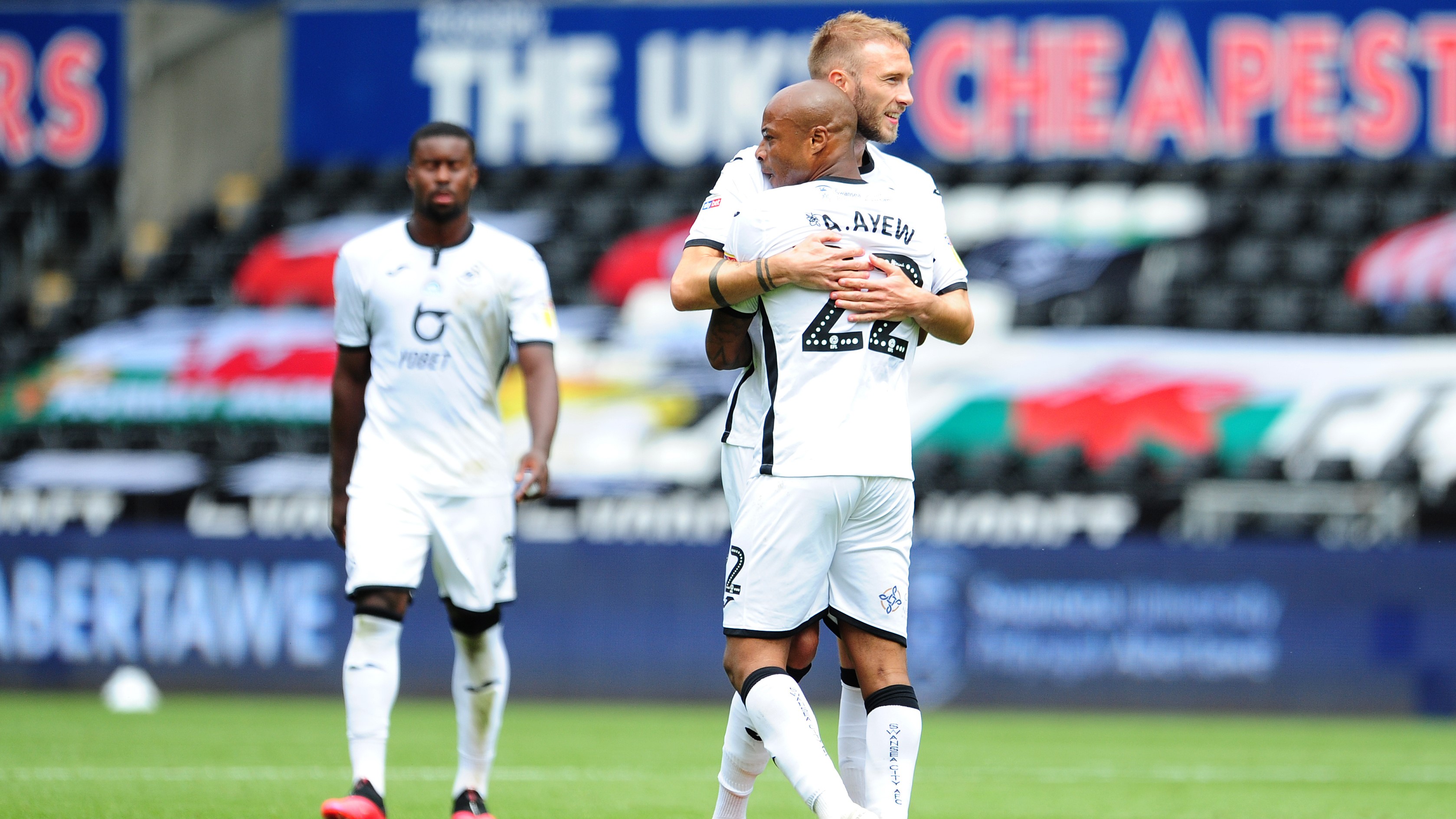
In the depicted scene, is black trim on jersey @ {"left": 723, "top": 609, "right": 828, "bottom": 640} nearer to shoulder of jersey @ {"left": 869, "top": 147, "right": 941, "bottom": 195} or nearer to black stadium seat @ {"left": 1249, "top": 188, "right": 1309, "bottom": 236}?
shoulder of jersey @ {"left": 869, "top": 147, "right": 941, "bottom": 195}

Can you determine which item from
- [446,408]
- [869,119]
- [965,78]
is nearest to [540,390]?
[446,408]

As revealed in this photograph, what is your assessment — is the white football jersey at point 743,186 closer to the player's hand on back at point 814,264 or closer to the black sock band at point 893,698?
the player's hand on back at point 814,264

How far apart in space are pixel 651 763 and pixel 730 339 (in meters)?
4.18

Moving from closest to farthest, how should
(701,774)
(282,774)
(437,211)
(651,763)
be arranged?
1. (437,211)
2. (282,774)
3. (701,774)
4. (651,763)

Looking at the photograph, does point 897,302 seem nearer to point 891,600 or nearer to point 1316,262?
point 891,600

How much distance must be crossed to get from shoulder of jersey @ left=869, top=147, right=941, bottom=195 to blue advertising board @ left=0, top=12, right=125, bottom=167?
1586 cm

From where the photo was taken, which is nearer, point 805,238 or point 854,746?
point 805,238

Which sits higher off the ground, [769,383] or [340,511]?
[769,383]

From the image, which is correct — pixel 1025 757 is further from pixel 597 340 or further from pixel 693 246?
pixel 597 340

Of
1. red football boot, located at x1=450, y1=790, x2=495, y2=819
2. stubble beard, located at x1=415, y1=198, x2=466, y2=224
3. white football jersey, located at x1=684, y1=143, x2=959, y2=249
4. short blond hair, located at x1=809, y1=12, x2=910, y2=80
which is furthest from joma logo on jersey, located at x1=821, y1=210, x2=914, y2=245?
red football boot, located at x1=450, y1=790, x2=495, y2=819

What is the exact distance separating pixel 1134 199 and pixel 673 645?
6.76 metres

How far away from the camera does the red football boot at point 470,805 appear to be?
243 inches

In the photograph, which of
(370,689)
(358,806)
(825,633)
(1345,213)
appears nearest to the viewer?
(358,806)

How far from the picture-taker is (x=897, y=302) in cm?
474
